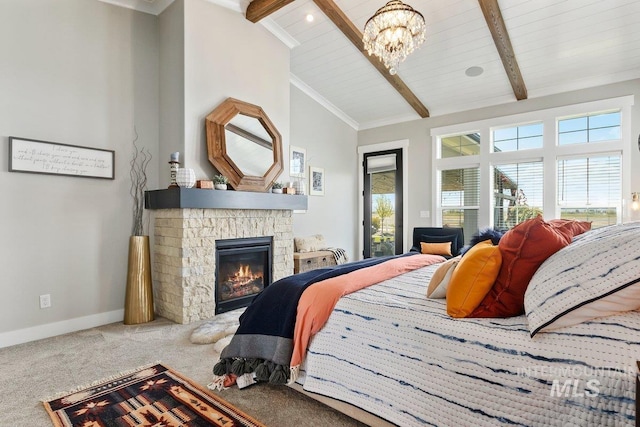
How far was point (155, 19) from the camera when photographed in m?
3.70

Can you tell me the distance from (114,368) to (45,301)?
1.22 meters

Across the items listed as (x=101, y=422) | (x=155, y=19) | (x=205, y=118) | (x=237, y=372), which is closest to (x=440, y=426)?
(x=237, y=372)

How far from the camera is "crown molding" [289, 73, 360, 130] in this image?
5.25m

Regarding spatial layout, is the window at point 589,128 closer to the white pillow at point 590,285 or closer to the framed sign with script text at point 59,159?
the white pillow at point 590,285

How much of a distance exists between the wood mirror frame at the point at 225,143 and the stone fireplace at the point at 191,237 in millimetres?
167

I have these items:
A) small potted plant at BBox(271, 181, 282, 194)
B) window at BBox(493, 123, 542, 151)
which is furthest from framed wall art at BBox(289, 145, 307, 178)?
window at BBox(493, 123, 542, 151)

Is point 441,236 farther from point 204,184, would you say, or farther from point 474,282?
point 474,282

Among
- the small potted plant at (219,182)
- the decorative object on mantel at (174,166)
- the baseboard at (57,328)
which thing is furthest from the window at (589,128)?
the baseboard at (57,328)

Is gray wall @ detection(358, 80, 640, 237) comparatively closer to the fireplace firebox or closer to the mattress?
the fireplace firebox

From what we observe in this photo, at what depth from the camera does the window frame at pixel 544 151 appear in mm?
4184

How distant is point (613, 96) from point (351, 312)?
16.1 ft

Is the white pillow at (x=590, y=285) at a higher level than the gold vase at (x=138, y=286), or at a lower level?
higher

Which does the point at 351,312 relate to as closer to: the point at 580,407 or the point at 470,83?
the point at 580,407

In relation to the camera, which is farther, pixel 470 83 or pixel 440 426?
pixel 470 83
